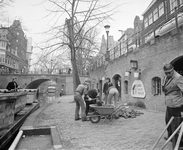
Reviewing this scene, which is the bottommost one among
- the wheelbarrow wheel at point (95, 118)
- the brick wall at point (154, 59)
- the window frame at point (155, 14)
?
the wheelbarrow wheel at point (95, 118)

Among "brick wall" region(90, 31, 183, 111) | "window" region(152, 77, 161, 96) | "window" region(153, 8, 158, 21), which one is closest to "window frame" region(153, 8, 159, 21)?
"window" region(153, 8, 158, 21)

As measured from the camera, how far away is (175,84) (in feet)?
11.5

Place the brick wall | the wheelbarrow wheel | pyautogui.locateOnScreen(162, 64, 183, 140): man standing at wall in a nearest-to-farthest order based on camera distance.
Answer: pyautogui.locateOnScreen(162, 64, 183, 140): man standing at wall
the wheelbarrow wheel
the brick wall

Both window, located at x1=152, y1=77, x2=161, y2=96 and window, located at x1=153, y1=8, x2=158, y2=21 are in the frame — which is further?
window, located at x1=153, y1=8, x2=158, y2=21

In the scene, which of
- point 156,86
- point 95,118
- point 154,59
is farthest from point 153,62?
point 95,118

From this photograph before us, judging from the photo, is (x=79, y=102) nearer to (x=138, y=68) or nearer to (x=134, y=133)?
(x=134, y=133)

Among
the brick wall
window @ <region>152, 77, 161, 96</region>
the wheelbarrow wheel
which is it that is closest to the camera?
the wheelbarrow wheel

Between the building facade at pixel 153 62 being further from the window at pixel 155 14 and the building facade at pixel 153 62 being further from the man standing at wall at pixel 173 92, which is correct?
the window at pixel 155 14

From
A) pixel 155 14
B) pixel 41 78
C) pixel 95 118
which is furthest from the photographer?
pixel 41 78

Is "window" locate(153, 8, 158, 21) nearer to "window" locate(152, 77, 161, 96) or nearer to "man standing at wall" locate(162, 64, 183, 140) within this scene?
"window" locate(152, 77, 161, 96)

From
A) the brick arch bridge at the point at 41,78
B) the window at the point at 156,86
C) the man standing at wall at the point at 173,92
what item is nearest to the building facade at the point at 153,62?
the window at the point at 156,86

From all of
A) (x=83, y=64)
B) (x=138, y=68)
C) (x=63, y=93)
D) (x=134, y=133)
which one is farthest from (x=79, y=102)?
(x=63, y=93)

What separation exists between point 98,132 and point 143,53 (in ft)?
22.6

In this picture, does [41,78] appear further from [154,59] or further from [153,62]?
[154,59]
